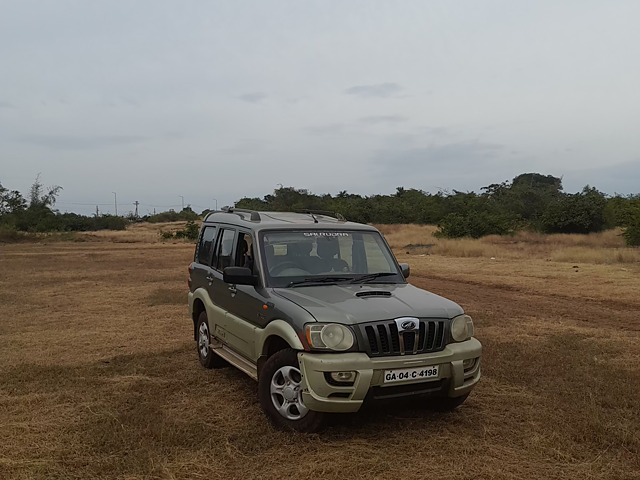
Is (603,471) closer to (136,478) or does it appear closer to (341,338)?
(341,338)

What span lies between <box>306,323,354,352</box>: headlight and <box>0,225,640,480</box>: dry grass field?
56 centimetres

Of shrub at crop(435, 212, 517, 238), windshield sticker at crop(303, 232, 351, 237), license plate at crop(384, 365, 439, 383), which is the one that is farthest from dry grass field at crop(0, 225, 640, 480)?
shrub at crop(435, 212, 517, 238)

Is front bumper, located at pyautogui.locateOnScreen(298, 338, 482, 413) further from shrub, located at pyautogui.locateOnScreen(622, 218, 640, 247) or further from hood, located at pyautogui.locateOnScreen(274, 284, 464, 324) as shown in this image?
shrub, located at pyautogui.locateOnScreen(622, 218, 640, 247)

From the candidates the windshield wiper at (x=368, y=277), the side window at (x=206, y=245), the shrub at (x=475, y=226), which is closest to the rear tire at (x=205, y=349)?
the side window at (x=206, y=245)

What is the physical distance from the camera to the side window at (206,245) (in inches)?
272

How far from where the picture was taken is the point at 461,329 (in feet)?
15.5

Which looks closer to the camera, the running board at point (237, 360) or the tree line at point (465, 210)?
the running board at point (237, 360)

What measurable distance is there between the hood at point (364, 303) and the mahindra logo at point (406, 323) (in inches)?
2.0

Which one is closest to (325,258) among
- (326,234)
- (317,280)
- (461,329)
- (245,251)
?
(326,234)

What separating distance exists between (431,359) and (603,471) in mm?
1382

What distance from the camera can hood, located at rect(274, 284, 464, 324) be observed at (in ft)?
14.5

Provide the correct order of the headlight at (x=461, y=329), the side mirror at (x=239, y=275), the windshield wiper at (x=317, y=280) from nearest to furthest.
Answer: the headlight at (x=461, y=329), the side mirror at (x=239, y=275), the windshield wiper at (x=317, y=280)

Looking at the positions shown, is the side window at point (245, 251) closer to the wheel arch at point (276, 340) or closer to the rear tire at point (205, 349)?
the wheel arch at point (276, 340)

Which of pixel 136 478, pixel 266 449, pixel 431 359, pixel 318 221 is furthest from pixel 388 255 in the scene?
pixel 136 478
